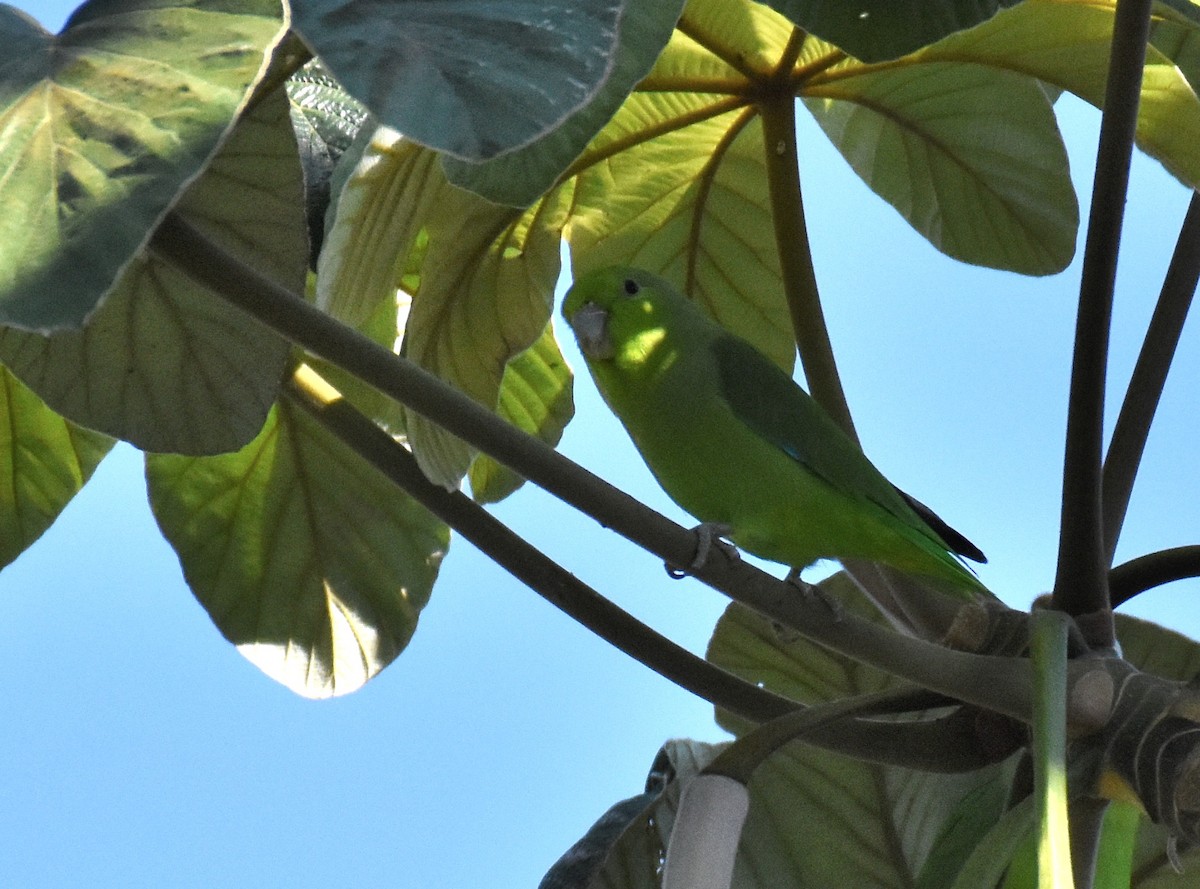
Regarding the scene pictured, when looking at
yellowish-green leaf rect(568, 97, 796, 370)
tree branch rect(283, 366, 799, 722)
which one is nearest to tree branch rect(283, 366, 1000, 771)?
tree branch rect(283, 366, 799, 722)

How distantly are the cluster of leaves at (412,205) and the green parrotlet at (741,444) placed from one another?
8 cm

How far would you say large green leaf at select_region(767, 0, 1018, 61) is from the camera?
2.36 ft

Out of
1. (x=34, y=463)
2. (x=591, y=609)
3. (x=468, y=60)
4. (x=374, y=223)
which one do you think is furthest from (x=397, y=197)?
(x=34, y=463)

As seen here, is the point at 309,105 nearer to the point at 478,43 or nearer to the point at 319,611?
the point at 319,611

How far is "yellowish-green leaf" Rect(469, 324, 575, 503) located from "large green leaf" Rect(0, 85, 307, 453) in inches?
19.7

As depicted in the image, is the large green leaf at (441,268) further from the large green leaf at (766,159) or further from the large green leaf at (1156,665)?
the large green leaf at (1156,665)

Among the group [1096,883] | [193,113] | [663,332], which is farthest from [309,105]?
[1096,883]

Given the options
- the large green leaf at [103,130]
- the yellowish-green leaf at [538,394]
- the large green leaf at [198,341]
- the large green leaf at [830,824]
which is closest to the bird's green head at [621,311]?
the yellowish-green leaf at [538,394]

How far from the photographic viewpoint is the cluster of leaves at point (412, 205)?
48cm

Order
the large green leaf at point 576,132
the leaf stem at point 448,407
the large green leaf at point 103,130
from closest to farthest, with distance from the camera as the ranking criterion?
1. the large green leaf at point 103,130
2. the leaf stem at point 448,407
3. the large green leaf at point 576,132

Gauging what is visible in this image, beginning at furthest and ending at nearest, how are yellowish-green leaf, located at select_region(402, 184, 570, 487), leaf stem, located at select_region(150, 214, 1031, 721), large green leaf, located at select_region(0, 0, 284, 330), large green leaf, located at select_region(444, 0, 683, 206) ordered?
yellowish-green leaf, located at select_region(402, 184, 570, 487) → large green leaf, located at select_region(444, 0, 683, 206) → leaf stem, located at select_region(150, 214, 1031, 721) → large green leaf, located at select_region(0, 0, 284, 330)

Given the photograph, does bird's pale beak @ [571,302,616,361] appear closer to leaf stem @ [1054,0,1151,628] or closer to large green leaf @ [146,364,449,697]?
large green leaf @ [146,364,449,697]

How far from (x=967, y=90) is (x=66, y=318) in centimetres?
88

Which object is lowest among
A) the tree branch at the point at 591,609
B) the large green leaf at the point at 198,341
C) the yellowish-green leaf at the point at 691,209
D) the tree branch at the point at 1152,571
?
the tree branch at the point at 591,609
